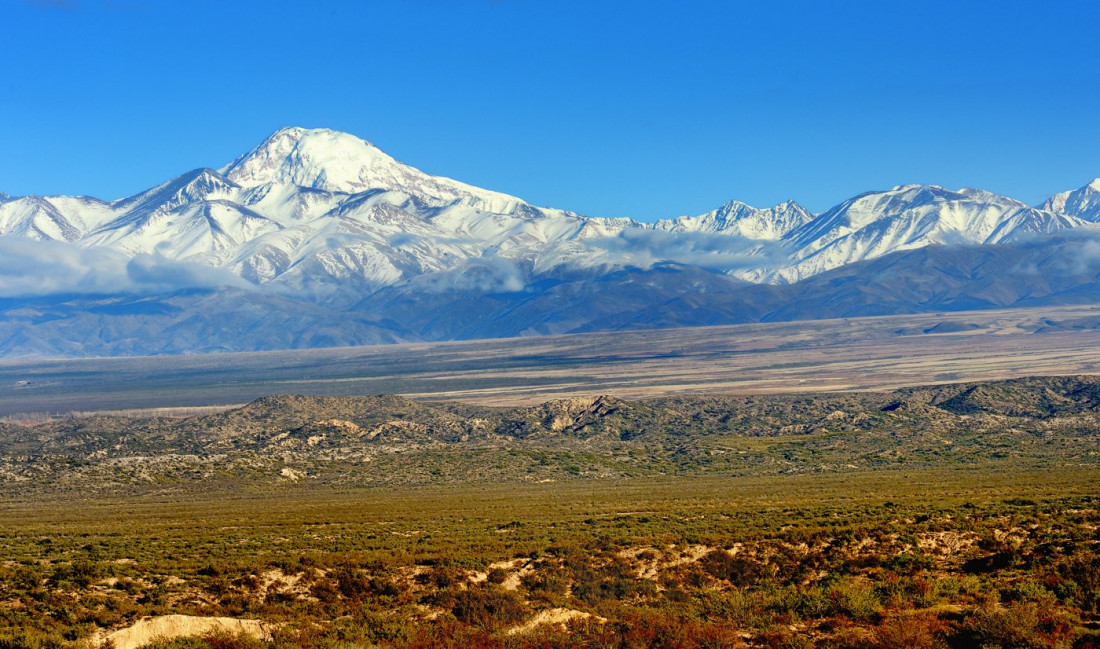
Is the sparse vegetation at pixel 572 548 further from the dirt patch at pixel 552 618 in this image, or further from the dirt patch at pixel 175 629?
the dirt patch at pixel 175 629

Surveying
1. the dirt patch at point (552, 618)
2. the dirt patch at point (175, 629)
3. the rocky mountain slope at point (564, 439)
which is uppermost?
the dirt patch at point (175, 629)

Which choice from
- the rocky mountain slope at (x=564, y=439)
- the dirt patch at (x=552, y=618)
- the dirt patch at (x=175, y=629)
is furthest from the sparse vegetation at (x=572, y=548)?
the rocky mountain slope at (x=564, y=439)

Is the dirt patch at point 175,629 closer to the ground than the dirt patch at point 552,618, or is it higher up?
higher up

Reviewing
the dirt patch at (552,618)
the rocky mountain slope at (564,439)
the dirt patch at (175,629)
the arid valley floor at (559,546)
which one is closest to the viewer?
the dirt patch at (175,629)

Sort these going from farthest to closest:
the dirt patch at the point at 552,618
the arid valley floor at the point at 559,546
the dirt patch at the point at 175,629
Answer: the dirt patch at the point at 552,618
the arid valley floor at the point at 559,546
the dirt patch at the point at 175,629

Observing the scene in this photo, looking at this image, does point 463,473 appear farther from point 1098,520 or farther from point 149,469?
point 1098,520

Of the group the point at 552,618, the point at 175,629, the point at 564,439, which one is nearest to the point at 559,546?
the point at 552,618

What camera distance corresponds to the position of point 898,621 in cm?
2648

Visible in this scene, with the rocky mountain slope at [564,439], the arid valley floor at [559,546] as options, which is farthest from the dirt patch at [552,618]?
the rocky mountain slope at [564,439]

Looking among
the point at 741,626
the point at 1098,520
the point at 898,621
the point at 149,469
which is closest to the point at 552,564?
the point at 741,626

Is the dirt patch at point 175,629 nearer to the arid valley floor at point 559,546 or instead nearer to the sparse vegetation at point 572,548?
the arid valley floor at point 559,546

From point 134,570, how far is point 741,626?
62.0 ft

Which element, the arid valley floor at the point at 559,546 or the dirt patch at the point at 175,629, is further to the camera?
the arid valley floor at the point at 559,546

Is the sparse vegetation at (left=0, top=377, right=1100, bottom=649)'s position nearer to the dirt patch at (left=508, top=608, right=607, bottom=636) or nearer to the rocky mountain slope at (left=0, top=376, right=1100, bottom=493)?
the dirt patch at (left=508, top=608, right=607, bottom=636)
